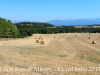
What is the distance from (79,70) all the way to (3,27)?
Result: 68740mm

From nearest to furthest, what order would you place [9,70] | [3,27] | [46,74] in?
[46,74]
[9,70]
[3,27]

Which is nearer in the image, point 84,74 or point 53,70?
point 84,74

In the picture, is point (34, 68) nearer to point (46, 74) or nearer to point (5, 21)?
point (46, 74)

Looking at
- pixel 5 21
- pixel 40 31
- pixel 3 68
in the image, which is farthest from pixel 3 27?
pixel 3 68

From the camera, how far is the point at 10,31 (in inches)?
3201

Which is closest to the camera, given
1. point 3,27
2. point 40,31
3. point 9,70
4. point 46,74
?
point 46,74

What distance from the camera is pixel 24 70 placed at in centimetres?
1063

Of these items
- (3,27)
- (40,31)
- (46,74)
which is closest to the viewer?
(46,74)

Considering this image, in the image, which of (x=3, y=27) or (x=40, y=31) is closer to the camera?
(x=3, y=27)

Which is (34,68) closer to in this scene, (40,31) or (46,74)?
(46,74)

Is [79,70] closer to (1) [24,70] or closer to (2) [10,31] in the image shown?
(1) [24,70]

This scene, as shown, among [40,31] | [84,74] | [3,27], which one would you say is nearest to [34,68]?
[84,74]

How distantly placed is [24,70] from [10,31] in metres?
71.7

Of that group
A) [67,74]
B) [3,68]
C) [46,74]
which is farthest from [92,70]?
[3,68]
